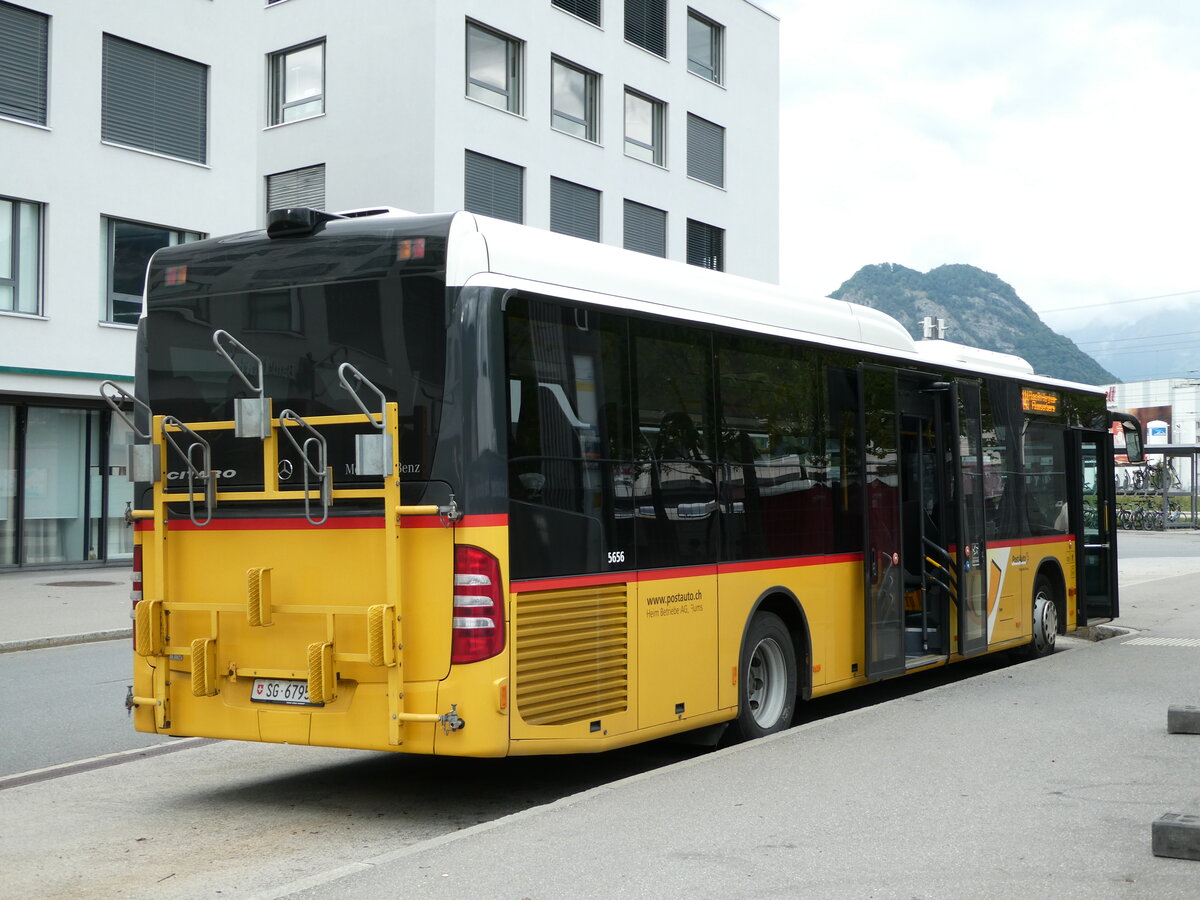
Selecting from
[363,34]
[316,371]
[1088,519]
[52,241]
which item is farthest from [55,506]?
[316,371]

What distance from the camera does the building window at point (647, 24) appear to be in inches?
1470

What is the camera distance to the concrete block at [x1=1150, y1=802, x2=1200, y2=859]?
557 cm

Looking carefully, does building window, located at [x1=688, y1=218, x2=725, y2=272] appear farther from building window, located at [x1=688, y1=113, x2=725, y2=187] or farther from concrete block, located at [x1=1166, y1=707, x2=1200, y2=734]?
concrete block, located at [x1=1166, y1=707, x2=1200, y2=734]

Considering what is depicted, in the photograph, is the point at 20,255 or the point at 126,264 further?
the point at 126,264

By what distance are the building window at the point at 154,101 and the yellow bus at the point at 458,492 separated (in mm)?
20163

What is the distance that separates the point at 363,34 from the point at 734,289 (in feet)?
84.7

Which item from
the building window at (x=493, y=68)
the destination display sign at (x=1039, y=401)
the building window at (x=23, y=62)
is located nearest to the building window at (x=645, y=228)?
the building window at (x=493, y=68)

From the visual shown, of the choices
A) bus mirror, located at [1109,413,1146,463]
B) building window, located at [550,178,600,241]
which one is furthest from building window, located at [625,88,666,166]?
bus mirror, located at [1109,413,1146,463]

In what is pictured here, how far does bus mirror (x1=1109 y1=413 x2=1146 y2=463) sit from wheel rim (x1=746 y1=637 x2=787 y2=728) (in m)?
7.72

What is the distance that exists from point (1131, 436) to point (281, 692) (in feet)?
37.8

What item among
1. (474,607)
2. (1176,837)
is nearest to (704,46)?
(474,607)

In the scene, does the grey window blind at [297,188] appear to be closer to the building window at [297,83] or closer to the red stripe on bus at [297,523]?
the building window at [297,83]

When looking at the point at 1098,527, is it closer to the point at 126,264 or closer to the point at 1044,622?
the point at 1044,622

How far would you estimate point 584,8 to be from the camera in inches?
1414
